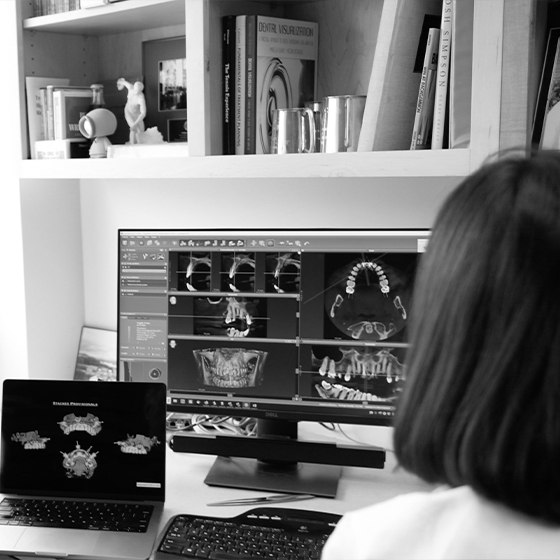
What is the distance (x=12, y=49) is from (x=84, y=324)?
2.48 feet

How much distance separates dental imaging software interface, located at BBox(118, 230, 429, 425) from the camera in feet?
4.94

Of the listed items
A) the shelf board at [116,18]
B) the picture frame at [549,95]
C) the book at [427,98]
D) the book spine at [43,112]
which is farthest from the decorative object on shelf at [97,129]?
the picture frame at [549,95]

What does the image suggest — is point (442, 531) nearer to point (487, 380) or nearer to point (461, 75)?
point (487, 380)

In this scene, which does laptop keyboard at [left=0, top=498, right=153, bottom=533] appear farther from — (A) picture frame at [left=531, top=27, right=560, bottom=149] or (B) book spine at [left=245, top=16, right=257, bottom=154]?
(A) picture frame at [left=531, top=27, right=560, bottom=149]

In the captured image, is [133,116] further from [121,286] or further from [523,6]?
[523,6]

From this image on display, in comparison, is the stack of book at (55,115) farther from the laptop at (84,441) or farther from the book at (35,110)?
the laptop at (84,441)

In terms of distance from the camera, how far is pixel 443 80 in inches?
51.6

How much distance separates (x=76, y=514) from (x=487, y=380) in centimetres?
95

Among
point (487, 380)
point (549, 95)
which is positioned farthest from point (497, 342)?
point (549, 95)

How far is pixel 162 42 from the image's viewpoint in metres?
1.89

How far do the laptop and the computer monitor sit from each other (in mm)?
166

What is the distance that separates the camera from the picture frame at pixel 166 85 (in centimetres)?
185

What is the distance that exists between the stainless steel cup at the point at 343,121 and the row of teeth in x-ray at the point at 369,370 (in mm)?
414

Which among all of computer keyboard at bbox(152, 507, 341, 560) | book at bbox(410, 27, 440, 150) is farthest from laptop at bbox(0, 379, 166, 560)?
book at bbox(410, 27, 440, 150)
